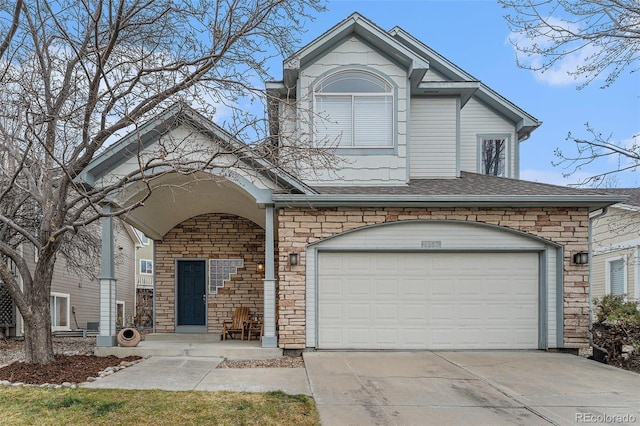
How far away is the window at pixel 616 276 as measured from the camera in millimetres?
14000

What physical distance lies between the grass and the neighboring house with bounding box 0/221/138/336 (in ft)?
25.6

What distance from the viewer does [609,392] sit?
627cm

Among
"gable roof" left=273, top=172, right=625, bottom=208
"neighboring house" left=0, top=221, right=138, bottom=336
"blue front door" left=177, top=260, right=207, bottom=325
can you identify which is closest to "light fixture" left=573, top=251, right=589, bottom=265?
"gable roof" left=273, top=172, right=625, bottom=208

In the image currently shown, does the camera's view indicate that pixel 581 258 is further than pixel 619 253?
No

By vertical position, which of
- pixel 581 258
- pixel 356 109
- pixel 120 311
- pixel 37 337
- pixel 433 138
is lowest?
pixel 120 311

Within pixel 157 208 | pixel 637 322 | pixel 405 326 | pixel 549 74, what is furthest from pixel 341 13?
pixel 637 322

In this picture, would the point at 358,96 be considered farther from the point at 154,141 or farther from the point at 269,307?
the point at 269,307

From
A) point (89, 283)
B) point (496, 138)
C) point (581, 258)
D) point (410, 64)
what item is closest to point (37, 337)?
point (410, 64)

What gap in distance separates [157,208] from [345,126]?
4597 mm

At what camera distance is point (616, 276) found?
14469mm

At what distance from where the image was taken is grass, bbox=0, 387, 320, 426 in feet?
16.4

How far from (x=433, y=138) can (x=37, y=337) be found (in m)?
8.91

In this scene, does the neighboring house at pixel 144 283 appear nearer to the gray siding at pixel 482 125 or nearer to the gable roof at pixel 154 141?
the gable roof at pixel 154 141

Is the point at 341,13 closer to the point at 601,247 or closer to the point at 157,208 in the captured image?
the point at 157,208
